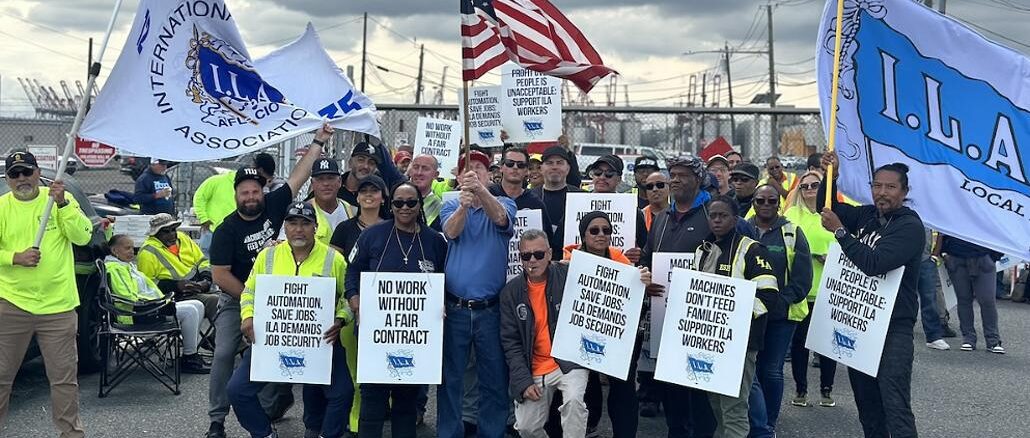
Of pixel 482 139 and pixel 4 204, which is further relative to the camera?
pixel 482 139

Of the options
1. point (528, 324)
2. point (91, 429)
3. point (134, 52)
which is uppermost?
point (134, 52)

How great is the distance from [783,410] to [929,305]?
162 inches

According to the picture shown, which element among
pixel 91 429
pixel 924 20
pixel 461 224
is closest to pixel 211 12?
pixel 461 224

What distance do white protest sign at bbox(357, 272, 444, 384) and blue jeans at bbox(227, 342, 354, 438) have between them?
0.30 m

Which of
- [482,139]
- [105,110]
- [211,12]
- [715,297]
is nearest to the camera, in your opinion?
[715,297]

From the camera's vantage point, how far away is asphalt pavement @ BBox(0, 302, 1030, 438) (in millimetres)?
7664

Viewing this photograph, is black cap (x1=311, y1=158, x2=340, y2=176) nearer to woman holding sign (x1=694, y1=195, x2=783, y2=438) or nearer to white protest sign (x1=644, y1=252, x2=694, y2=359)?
white protest sign (x1=644, y1=252, x2=694, y2=359)

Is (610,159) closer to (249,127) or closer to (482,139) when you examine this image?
(249,127)

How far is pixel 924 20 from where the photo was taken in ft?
23.4

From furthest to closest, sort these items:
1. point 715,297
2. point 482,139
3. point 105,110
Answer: point 482,139 < point 105,110 < point 715,297

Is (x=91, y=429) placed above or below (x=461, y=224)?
below

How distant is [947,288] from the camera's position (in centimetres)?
1223

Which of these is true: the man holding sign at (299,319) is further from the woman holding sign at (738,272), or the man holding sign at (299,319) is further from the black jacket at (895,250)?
the black jacket at (895,250)

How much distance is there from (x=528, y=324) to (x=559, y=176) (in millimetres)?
1947
